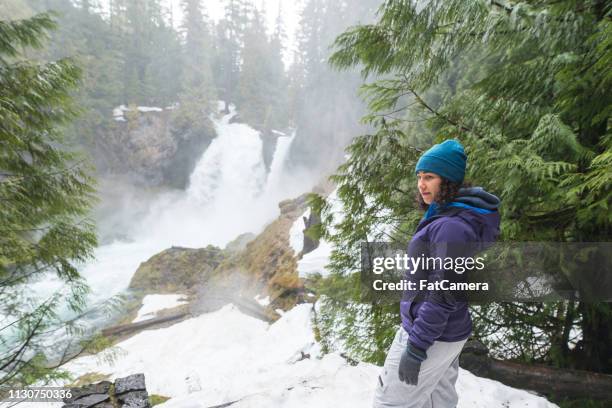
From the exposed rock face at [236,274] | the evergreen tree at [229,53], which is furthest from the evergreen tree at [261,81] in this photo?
the exposed rock face at [236,274]

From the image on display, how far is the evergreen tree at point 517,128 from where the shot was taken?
2.35 meters

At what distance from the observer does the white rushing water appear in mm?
30453

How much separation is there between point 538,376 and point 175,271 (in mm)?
19962

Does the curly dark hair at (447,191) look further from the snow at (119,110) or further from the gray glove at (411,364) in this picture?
the snow at (119,110)

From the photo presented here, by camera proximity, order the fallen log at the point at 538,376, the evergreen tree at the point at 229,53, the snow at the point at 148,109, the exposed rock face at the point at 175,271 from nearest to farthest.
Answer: the fallen log at the point at 538,376 < the exposed rock face at the point at 175,271 < the snow at the point at 148,109 < the evergreen tree at the point at 229,53

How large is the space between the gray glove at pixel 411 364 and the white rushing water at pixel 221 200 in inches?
1106

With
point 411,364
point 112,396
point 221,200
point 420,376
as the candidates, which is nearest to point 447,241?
point 411,364

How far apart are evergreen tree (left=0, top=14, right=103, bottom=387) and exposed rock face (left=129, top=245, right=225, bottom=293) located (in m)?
14.4

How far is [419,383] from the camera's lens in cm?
192

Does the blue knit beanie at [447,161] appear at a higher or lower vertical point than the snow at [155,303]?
higher

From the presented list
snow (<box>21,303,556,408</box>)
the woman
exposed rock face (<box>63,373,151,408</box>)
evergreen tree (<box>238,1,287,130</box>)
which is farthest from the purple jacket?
evergreen tree (<box>238,1,287,130</box>)

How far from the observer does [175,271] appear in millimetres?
19656

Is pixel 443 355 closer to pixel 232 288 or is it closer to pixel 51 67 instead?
pixel 51 67

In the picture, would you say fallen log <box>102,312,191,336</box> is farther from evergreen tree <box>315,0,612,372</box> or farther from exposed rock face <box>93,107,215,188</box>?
exposed rock face <box>93,107,215,188</box>
